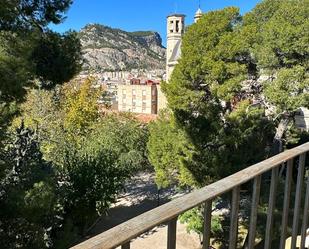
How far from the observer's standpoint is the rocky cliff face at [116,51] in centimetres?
12088

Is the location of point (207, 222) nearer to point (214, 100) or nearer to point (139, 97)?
point (214, 100)

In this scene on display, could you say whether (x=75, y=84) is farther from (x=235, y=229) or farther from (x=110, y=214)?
(x=235, y=229)

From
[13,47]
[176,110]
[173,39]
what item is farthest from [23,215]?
[173,39]

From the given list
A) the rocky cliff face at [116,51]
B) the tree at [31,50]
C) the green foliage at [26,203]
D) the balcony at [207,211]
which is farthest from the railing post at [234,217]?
the rocky cliff face at [116,51]

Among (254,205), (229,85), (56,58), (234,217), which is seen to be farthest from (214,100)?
(234,217)

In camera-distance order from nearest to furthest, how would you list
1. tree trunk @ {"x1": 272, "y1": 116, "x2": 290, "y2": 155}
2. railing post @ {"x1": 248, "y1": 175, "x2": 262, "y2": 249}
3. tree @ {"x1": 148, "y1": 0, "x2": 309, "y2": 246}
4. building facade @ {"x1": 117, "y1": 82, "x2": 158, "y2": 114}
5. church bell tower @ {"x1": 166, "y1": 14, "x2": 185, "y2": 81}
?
railing post @ {"x1": 248, "y1": 175, "x2": 262, "y2": 249}
tree @ {"x1": 148, "y1": 0, "x2": 309, "y2": 246}
tree trunk @ {"x1": 272, "y1": 116, "x2": 290, "y2": 155}
church bell tower @ {"x1": 166, "y1": 14, "x2": 185, "y2": 81}
building facade @ {"x1": 117, "y1": 82, "x2": 158, "y2": 114}

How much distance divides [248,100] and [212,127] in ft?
5.59

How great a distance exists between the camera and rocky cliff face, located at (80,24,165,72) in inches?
4759

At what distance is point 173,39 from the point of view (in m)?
37.5

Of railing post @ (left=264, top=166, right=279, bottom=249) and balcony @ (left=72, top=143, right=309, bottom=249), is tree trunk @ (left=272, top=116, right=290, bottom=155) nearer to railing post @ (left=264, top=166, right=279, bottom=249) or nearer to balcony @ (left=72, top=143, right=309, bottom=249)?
balcony @ (left=72, top=143, right=309, bottom=249)

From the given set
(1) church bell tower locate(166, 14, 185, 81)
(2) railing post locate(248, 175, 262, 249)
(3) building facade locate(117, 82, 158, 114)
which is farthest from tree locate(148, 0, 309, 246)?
(3) building facade locate(117, 82, 158, 114)

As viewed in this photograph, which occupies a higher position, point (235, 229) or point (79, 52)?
point (79, 52)

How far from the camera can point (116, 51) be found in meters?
128

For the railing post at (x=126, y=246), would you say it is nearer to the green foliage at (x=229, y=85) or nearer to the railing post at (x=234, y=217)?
the railing post at (x=234, y=217)
